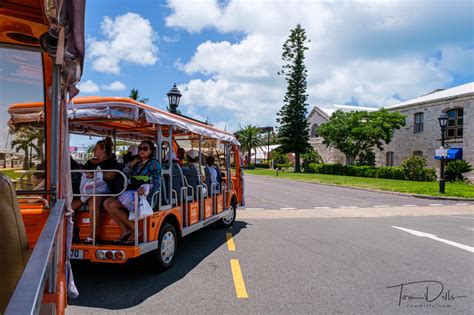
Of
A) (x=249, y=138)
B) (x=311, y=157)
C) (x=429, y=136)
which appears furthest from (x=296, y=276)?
(x=249, y=138)

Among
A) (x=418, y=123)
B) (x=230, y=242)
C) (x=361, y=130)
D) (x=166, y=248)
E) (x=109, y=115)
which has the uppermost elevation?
(x=418, y=123)

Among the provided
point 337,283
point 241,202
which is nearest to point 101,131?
point 241,202

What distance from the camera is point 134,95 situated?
157 feet

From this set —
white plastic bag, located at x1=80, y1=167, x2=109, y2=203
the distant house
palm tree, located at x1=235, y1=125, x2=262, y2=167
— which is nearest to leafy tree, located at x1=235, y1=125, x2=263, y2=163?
palm tree, located at x1=235, y1=125, x2=262, y2=167

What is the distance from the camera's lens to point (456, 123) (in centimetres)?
3469

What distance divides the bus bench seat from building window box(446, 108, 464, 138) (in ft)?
128

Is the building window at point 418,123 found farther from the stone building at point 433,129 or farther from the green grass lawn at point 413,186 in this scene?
the green grass lawn at point 413,186

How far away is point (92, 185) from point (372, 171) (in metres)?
35.5

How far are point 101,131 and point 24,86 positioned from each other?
16.5ft

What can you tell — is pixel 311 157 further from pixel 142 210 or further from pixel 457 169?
pixel 142 210

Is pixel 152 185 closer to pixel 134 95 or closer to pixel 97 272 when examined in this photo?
pixel 97 272

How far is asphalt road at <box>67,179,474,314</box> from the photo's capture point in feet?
13.9

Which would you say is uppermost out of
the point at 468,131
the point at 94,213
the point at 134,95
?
the point at 134,95

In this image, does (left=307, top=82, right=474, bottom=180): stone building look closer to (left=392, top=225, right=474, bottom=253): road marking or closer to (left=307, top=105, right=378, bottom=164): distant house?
(left=307, top=105, right=378, bottom=164): distant house
